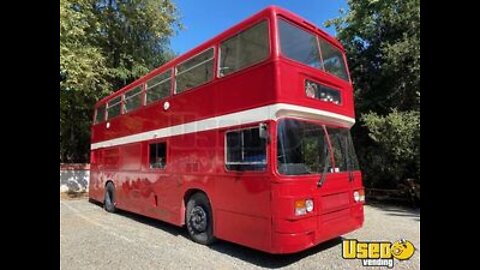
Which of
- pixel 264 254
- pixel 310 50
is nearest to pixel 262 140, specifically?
pixel 310 50

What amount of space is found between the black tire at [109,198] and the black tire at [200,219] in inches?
184

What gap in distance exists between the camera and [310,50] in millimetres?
5914

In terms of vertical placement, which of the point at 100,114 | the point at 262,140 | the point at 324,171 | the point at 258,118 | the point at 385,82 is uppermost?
the point at 385,82

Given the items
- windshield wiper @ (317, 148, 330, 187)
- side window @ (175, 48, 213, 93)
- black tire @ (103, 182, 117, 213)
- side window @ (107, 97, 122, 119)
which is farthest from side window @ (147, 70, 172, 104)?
windshield wiper @ (317, 148, 330, 187)

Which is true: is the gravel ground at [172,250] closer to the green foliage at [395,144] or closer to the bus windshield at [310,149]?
the bus windshield at [310,149]

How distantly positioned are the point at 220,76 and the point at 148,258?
122 inches

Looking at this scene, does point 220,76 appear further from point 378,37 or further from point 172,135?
point 378,37

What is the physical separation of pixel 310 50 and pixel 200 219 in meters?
3.41

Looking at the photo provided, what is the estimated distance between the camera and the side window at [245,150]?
5340mm

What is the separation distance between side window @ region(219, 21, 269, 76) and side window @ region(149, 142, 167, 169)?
244cm

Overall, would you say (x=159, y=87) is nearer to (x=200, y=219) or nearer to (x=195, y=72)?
(x=195, y=72)

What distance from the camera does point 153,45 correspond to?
20.2 metres
